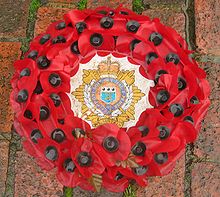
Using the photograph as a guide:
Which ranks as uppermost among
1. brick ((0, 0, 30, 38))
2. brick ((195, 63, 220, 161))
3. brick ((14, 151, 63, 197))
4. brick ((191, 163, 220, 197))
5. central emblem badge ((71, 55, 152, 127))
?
central emblem badge ((71, 55, 152, 127))

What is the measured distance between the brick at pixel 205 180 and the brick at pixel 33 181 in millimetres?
432

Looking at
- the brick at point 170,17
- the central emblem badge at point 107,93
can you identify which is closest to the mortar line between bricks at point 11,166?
the central emblem badge at point 107,93

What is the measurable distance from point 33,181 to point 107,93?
0.38m

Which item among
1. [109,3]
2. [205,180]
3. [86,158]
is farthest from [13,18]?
[205,180]

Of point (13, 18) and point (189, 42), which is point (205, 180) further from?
point (13, 18)

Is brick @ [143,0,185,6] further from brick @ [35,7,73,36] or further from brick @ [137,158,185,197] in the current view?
brick @ [137,158,185,197]

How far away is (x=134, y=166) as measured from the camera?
5.28ft

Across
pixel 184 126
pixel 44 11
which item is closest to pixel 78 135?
pixel 184 126

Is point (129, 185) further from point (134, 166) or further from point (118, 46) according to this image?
point (118, 46)

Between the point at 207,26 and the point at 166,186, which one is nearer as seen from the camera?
the point at 166,186

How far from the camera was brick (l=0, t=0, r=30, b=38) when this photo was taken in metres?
2.11

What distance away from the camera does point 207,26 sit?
6.89ft

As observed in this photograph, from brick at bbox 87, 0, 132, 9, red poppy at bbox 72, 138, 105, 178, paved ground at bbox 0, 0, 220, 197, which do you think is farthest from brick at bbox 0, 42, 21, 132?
red poppy at bbox 72, 138, 105, 178

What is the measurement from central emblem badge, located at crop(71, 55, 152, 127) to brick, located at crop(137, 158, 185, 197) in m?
0.25
